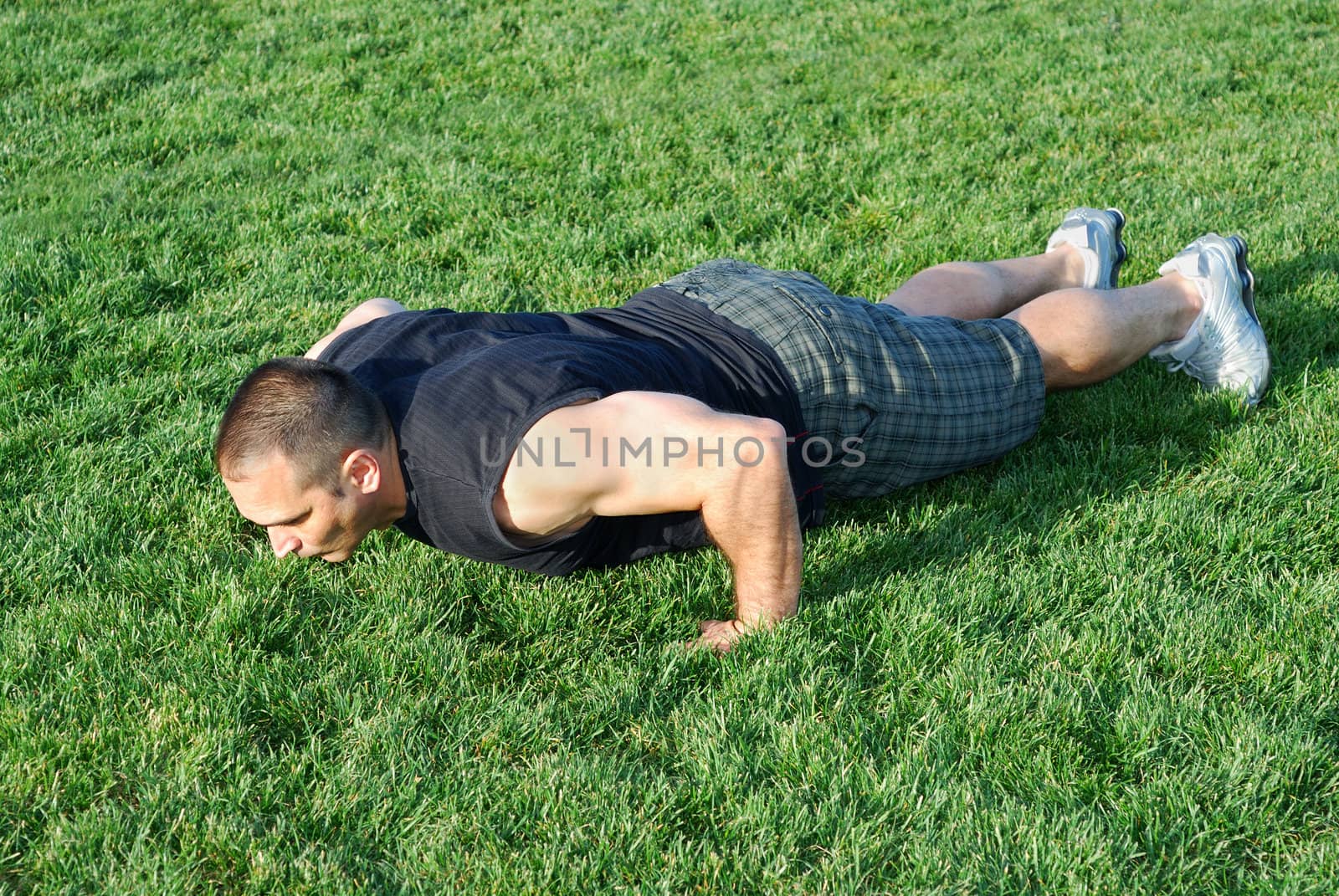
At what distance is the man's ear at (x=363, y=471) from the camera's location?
9.89 feet

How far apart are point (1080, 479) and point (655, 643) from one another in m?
1.65

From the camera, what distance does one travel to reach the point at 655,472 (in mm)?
2959

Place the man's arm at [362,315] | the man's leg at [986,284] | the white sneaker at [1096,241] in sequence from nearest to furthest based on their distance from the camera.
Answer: the man's arm at [362,315], the man's leg at [986,284], the white sneaker at [1096,241]

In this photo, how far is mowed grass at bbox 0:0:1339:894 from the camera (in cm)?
269

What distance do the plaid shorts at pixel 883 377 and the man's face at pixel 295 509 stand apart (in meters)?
1.40

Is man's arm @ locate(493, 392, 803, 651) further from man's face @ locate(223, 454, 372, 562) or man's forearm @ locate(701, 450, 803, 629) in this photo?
man's face @ locate(223, 454, 372, 562)

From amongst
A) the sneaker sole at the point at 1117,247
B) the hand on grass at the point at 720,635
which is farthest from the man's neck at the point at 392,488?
the sneaker sole at the point at 1117,247

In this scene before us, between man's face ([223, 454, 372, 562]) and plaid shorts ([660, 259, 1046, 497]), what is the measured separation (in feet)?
4.59

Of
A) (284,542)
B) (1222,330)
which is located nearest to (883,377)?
(1222,330)

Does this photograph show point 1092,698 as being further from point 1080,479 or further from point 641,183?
point 641,183

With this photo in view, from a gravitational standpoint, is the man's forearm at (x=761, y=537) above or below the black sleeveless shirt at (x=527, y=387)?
below

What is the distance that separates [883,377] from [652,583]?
3.32 ft

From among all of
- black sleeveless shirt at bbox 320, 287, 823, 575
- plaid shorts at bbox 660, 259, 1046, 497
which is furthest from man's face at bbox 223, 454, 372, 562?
plaid shorts at bbox 660, 259, 1046, 497

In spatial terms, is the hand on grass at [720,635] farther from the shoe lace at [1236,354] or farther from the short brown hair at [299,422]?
the shoe lace at [1236,354]
